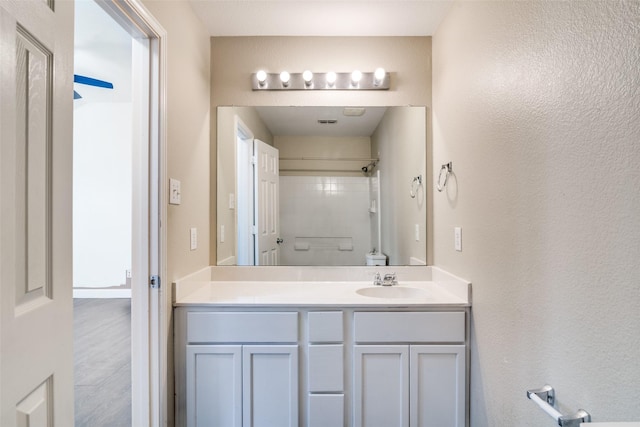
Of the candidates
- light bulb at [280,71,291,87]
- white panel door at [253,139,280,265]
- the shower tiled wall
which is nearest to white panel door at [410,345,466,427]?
the shower tiled wall

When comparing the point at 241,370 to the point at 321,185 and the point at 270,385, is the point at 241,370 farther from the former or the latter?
the point at 321,185

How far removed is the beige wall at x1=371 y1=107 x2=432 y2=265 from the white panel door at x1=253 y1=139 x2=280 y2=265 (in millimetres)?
708

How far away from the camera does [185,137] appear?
1642 millimetres

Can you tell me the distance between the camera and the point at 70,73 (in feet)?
2.65

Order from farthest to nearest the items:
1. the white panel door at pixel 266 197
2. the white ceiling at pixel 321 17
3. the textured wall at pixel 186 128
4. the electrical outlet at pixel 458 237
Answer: the white panel door at pixel 266 197 → the white ceiling at pixel 321 17 → the electrical outlet at pixel 458 237 → the textured wall at pixel 186 128

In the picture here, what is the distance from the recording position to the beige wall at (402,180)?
203 cm

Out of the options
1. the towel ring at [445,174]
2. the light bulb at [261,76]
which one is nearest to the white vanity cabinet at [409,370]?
the towel ring at [445,174]

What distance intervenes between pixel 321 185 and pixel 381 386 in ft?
4.05

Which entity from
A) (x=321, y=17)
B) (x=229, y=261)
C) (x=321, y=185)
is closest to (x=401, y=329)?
(x=321, y=185)

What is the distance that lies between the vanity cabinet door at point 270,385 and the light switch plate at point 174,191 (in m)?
0.80

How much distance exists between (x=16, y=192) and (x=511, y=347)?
159cm

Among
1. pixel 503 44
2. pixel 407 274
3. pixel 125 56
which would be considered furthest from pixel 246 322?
pixel 125 56

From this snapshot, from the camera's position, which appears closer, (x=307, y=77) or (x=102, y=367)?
(x=307, y=77)

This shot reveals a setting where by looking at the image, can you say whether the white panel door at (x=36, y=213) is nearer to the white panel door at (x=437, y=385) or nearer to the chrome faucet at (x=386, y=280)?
the white panel door at (x=437, y=385)
